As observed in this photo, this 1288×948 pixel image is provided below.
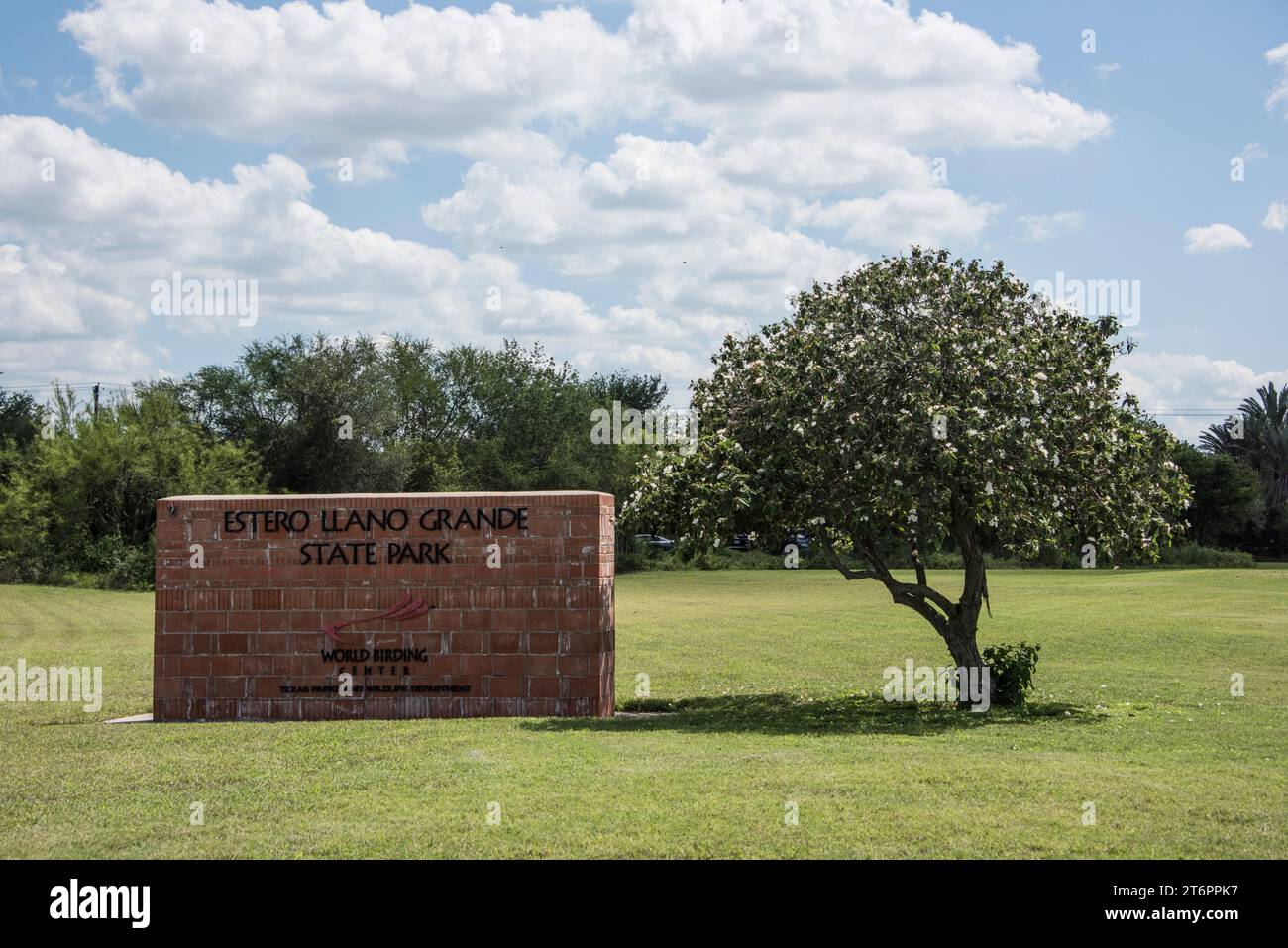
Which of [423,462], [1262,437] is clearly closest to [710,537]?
[423,462]

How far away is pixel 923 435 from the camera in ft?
→ 50.8

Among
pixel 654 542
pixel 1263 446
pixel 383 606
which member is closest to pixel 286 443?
pixel 654 542

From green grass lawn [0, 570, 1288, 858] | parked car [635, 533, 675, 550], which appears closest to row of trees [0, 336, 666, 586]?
parked car [635, 533, 675, 550]

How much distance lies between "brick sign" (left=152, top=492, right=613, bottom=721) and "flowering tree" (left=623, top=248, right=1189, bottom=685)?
1.98 m

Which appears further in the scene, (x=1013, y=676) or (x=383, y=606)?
(x=1013, y=676)

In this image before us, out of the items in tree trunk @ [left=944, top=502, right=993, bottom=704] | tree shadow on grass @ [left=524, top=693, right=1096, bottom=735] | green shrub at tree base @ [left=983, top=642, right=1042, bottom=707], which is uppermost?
tree trunk @ [left=944, top=502, right=993, bottom=704]

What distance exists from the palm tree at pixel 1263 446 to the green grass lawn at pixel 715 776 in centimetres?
6587

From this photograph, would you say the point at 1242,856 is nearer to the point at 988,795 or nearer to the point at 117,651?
the point at 988,795

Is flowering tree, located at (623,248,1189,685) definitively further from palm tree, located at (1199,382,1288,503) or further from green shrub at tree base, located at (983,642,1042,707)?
palm tree, located at (1199,382,1288,503)

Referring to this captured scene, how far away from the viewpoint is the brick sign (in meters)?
16.2

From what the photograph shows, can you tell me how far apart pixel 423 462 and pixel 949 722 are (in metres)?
57.5

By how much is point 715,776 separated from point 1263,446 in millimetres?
82514

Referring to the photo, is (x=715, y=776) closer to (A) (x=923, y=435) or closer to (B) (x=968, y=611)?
(A) (x=923, y=435)

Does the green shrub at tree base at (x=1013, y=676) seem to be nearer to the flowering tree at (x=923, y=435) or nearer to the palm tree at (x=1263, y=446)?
the flowering tree at (x=923, y=435)
